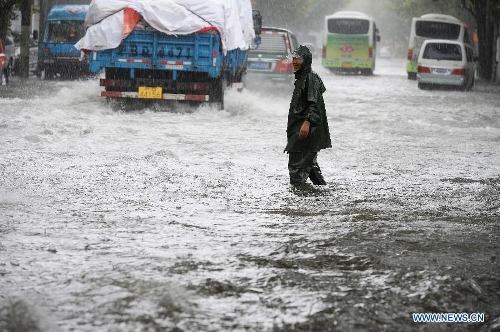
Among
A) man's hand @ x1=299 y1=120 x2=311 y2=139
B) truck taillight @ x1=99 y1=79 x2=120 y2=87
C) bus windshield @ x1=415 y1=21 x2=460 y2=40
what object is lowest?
truck taillight @ x1=99 y1=79 x2=120 y2=87

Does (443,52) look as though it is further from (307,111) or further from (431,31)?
(307,111)

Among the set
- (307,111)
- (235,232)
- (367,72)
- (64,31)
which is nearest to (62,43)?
(64,31)

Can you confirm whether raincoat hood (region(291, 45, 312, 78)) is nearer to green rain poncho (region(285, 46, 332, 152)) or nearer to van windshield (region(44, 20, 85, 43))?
green rain poncho (region(285, 46, 332, 152))

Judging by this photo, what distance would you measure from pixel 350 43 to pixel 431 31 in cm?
445

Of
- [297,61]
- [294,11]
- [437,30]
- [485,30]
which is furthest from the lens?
[294,11]

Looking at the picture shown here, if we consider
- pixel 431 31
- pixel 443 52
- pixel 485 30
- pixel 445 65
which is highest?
pixel 485 30

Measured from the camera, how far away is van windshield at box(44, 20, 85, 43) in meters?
31.5

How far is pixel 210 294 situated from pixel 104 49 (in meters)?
13.3

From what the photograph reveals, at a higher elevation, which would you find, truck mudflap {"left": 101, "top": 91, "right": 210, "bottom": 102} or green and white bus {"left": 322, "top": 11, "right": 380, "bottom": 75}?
green and white bus {"left": 322, "top": 11, "right": 380, "bottom": 75}

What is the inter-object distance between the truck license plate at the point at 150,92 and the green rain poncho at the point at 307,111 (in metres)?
8.75

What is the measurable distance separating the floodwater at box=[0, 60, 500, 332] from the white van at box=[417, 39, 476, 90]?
61.0 ft

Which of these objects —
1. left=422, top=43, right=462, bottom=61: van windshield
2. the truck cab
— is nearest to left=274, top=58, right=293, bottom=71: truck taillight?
the truck cab

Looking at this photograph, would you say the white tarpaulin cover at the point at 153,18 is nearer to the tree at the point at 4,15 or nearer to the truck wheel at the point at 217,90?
the truck wheel at the point at 217,90

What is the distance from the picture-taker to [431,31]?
142ft
